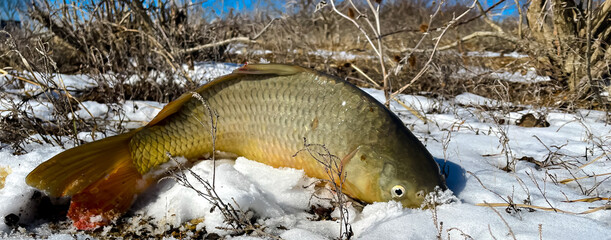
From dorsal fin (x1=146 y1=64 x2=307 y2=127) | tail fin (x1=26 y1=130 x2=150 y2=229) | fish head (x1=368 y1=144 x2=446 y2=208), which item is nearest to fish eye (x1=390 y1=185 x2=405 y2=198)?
fish head (x1=368 y1=144 x2=446 y2=208)

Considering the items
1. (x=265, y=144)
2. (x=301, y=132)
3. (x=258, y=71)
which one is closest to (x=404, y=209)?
(x=301, y=132)

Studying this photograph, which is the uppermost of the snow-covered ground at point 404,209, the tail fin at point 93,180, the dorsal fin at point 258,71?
the dorsal fin at point 258,71

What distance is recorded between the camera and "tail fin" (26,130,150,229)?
73.1 inches

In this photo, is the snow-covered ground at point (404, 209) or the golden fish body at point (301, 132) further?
the golden fish body at point (301, 132)

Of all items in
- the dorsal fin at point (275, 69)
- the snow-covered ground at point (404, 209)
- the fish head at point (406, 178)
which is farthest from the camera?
the dorsal fin at point (275, 69)

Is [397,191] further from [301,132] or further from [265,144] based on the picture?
[265,144]

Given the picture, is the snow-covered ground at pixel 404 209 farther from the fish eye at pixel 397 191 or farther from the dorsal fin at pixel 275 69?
the dorsal fin at pixel 275 69

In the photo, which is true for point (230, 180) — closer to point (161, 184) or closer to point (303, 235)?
point (161, 184)

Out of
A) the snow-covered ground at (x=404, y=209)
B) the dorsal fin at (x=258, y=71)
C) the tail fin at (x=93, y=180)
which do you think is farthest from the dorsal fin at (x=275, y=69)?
the tail fin at (x=93, y=180)

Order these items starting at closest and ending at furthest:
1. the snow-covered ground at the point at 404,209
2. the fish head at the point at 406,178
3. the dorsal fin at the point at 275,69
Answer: the snow-covered ground at the point at 404,209
the fish head at the point at 406,178
the dorsal fin at the point at 275,69

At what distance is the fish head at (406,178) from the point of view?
181 centimetres

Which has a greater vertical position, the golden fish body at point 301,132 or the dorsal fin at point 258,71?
the dorsal fin at point 258,71

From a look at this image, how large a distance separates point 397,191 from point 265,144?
0.72 meters

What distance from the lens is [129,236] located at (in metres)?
1.87
